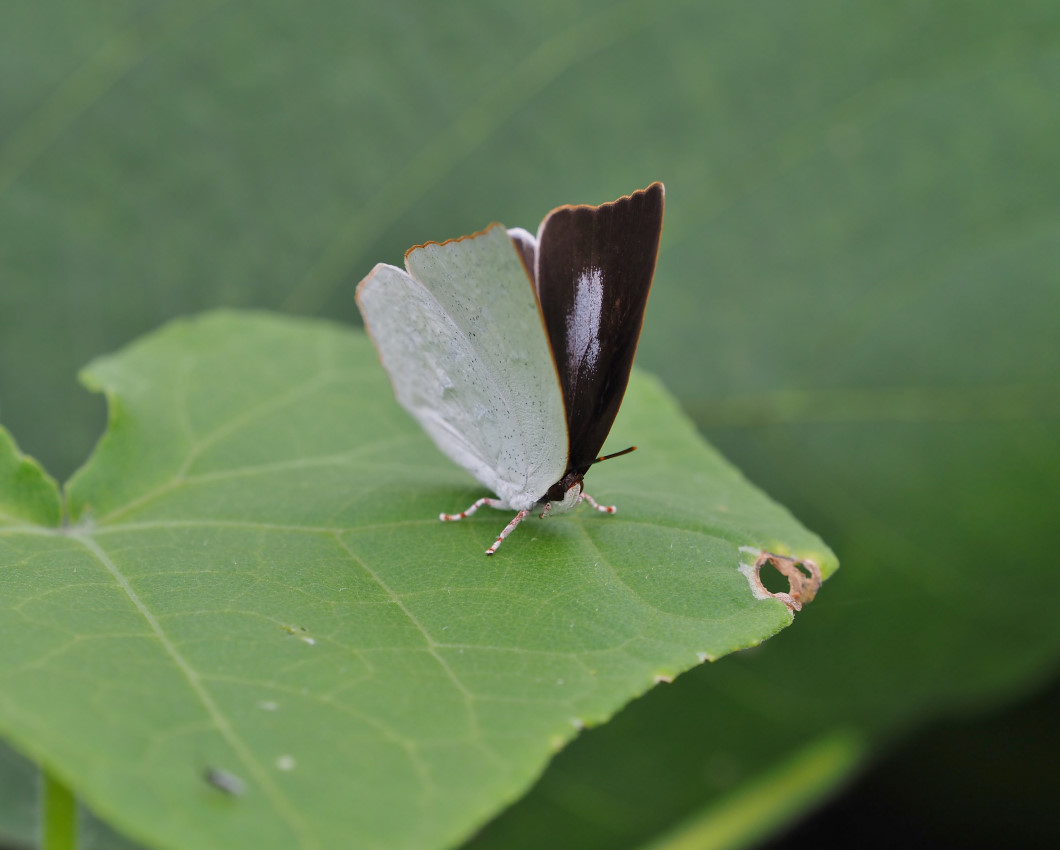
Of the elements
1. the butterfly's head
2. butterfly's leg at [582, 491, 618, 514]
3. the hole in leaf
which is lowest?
the hole in leaf

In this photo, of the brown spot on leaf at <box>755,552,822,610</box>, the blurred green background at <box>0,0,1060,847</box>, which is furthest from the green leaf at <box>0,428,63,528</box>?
the blurred green background at <box>0,0,1060,847</box>

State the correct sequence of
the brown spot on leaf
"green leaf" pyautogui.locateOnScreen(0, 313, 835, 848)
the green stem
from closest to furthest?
1. "green leaf" pyautogui.locateOnScreen(0, 313, 835, 848)
2. the green stem
3. the brown spot on leaf

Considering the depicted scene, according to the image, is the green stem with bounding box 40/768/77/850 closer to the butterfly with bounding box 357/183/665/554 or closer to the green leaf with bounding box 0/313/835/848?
the green leaf with bounding box 0/313/835/848

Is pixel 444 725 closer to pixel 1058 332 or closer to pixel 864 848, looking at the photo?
pixel 864 848

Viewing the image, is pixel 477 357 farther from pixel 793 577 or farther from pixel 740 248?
pixel 740 248

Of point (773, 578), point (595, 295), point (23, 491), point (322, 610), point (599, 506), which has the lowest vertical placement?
point (773, 578)

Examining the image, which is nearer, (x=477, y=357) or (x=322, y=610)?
(x=322, y=610)

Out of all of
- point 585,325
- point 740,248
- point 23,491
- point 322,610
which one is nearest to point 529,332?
point 585,325
